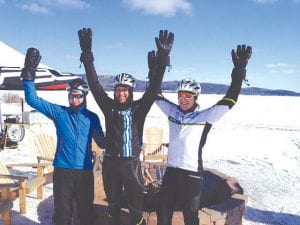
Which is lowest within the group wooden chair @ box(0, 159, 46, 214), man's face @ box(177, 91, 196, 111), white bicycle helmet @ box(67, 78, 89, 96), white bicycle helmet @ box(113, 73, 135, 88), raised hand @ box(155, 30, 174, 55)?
wooden chair @ box(0, 159, 46, 214)

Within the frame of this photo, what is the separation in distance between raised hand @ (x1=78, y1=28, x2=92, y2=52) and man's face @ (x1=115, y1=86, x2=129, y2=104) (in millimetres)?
643

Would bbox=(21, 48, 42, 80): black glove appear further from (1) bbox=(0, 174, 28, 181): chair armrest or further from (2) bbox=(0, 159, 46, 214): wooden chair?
(1) bbox=(0, 174, 28, 181): chair armrest

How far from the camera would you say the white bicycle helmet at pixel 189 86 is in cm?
387

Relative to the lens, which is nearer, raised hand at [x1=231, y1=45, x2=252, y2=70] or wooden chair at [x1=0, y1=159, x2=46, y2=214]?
raised hand at [x1=231, y1=45, x2=252, y2=70]

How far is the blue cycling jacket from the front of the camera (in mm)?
3883

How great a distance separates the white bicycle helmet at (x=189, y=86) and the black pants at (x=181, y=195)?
842 millimetres

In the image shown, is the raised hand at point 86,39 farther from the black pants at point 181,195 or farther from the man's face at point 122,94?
the black pants at point 181,195

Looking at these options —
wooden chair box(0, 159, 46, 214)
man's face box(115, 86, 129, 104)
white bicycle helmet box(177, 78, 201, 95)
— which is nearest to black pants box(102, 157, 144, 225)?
man's face box(115, 86, 129, 104)

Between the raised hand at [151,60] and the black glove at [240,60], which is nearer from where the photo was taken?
the black glove at [240,60]

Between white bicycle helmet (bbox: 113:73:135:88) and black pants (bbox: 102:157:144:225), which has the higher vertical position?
white bicycle helmet (bbox: 113:73:135:88)

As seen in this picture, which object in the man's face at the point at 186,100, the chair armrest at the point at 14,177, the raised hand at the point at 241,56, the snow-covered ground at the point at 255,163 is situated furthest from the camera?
the snow-covered ground at the point at 255,163

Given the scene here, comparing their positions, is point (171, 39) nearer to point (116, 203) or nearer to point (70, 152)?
point (70, 152)

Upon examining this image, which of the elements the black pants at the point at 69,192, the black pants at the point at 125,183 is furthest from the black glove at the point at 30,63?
the black pants at the point at 125,183

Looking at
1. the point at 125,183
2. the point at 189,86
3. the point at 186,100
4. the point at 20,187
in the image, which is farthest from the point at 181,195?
the point at 20,187
